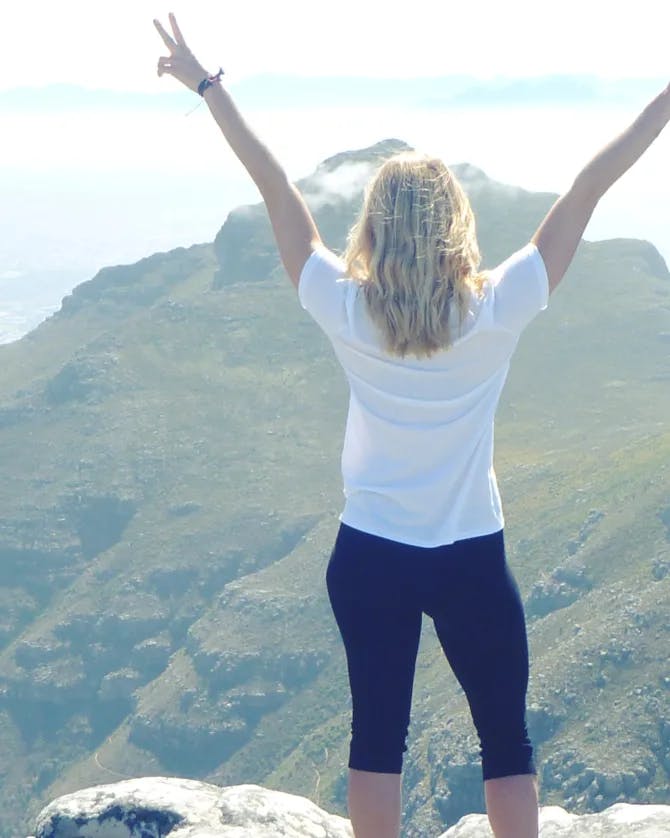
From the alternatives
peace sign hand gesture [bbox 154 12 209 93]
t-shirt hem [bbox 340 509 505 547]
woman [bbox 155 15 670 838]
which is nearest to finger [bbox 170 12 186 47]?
peace sign hand gesture [bbox 154 12 209 93]

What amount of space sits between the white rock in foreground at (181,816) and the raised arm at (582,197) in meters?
6.22

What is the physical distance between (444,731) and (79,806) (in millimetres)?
130619

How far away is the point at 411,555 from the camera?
26.0 ft

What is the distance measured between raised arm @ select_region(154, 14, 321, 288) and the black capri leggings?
198 centimetres

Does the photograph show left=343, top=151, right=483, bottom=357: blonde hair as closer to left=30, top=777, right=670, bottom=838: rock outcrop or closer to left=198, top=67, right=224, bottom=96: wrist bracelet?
left=198, top=67, right=224, bottom=96: wrist bracelet

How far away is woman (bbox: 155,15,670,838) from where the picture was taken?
24.9 feet

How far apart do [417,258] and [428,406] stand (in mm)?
988

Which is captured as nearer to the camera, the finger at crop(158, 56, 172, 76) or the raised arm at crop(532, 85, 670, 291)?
the raised arm at crop(532, 85, 670, 291)

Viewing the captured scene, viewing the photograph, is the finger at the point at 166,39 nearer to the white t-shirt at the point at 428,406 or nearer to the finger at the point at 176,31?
the finger at the point at 176,31

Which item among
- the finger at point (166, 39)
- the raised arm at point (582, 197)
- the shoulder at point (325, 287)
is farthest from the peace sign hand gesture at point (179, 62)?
the raised arm at point (582, 197)

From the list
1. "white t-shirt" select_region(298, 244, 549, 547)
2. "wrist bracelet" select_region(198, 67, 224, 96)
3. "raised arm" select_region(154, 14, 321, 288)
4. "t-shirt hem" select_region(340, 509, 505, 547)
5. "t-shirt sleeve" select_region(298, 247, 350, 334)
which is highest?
"wrist bracelet" select_region(198, 67, 224, 96)

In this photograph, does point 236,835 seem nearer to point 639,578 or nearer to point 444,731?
point 444,731

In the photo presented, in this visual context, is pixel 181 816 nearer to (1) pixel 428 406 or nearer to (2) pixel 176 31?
(1) pixel 428 406

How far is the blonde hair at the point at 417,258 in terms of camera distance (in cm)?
749
